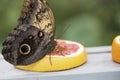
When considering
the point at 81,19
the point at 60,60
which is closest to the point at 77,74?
the point at 60,60

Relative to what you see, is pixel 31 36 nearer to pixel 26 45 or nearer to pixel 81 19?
pixel 26 45

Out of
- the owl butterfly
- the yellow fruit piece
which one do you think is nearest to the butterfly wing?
the owl butterfly

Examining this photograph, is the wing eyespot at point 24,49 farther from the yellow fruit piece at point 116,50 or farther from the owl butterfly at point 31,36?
the yellow fruit piece at point 116,50

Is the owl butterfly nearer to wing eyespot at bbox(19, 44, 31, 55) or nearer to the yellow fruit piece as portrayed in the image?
wing eyespot at bbox(19, 44, 31, 55)

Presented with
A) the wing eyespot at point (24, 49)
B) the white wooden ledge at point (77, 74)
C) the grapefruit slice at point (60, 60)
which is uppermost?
the wing eyespot at point (24, 49)

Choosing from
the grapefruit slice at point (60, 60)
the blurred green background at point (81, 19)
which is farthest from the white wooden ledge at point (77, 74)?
the blurred green background at point (81, 19)

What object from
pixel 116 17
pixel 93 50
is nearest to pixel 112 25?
pixel 116 17
